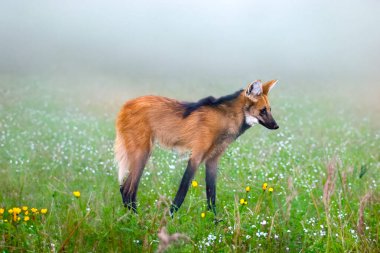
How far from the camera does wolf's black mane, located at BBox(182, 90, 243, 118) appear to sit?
500 cm

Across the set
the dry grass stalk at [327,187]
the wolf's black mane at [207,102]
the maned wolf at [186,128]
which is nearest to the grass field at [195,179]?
the dry grass stalk at [327,187]

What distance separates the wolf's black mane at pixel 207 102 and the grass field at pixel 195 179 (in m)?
0.51

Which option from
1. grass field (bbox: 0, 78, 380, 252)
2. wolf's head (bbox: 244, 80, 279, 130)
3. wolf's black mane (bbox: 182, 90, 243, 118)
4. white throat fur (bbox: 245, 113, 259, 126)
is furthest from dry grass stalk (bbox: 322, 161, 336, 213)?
wolf's black mane (bbox: 182, 90, 243, 118)

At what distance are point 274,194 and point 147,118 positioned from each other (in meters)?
1.46

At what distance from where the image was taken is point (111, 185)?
6.03 meters

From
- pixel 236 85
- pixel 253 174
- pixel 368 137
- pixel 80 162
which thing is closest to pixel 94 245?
pixel 253 174

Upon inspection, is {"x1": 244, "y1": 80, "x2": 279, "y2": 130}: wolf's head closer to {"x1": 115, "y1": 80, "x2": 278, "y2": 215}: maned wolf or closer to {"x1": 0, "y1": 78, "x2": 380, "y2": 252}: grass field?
{"x1": 115, "y1": 80, "x2": 278, "y2": 215}: maned wolf

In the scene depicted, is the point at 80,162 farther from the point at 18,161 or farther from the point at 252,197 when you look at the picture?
the point at 252,197

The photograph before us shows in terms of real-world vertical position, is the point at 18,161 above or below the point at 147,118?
below

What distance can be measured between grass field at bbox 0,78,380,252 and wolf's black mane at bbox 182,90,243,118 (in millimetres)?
505

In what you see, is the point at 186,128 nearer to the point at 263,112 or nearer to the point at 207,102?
the point at 207,102

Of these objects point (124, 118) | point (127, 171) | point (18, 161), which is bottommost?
point (18, 161)

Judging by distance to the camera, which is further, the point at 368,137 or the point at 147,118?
the point at 368,137

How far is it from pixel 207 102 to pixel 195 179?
1.16 meters
